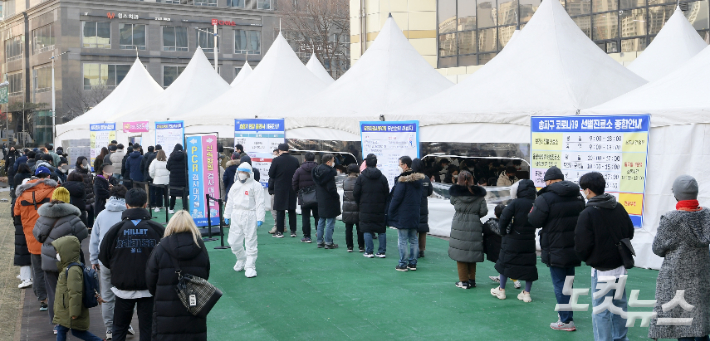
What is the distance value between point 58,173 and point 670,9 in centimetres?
1870

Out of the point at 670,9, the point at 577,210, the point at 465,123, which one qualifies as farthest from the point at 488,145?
the point at 670,9

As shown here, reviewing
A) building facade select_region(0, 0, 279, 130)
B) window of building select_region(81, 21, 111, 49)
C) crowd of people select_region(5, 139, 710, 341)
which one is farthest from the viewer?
window of building select_region(81, 21, 111, 49)

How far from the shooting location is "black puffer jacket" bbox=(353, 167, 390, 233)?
32.6 feet

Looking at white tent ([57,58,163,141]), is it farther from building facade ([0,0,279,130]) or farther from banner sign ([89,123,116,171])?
building facade ([0,0,279,130])

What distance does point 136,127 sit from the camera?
862 inches

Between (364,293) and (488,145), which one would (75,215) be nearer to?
(364,293)

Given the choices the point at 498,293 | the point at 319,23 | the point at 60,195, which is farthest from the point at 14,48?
the point at 498,293

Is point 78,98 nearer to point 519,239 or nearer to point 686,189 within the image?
point 519,239

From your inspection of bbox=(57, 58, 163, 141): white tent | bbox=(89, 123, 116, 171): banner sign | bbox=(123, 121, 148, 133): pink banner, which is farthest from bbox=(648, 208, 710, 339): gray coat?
bbox=(57, 58, 163, 141): white tent

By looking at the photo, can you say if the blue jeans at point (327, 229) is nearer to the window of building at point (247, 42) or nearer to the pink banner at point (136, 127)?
the pink banner at point (136, 127)

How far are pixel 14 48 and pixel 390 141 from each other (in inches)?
2415

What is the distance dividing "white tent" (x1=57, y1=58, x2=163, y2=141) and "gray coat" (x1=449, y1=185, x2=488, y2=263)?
2026cm

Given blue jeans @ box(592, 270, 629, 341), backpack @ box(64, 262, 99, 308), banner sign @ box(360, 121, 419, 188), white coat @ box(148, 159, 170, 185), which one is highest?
banner sign @ box(360, 121, 419, 188)

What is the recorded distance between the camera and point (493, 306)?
770 centimetres
